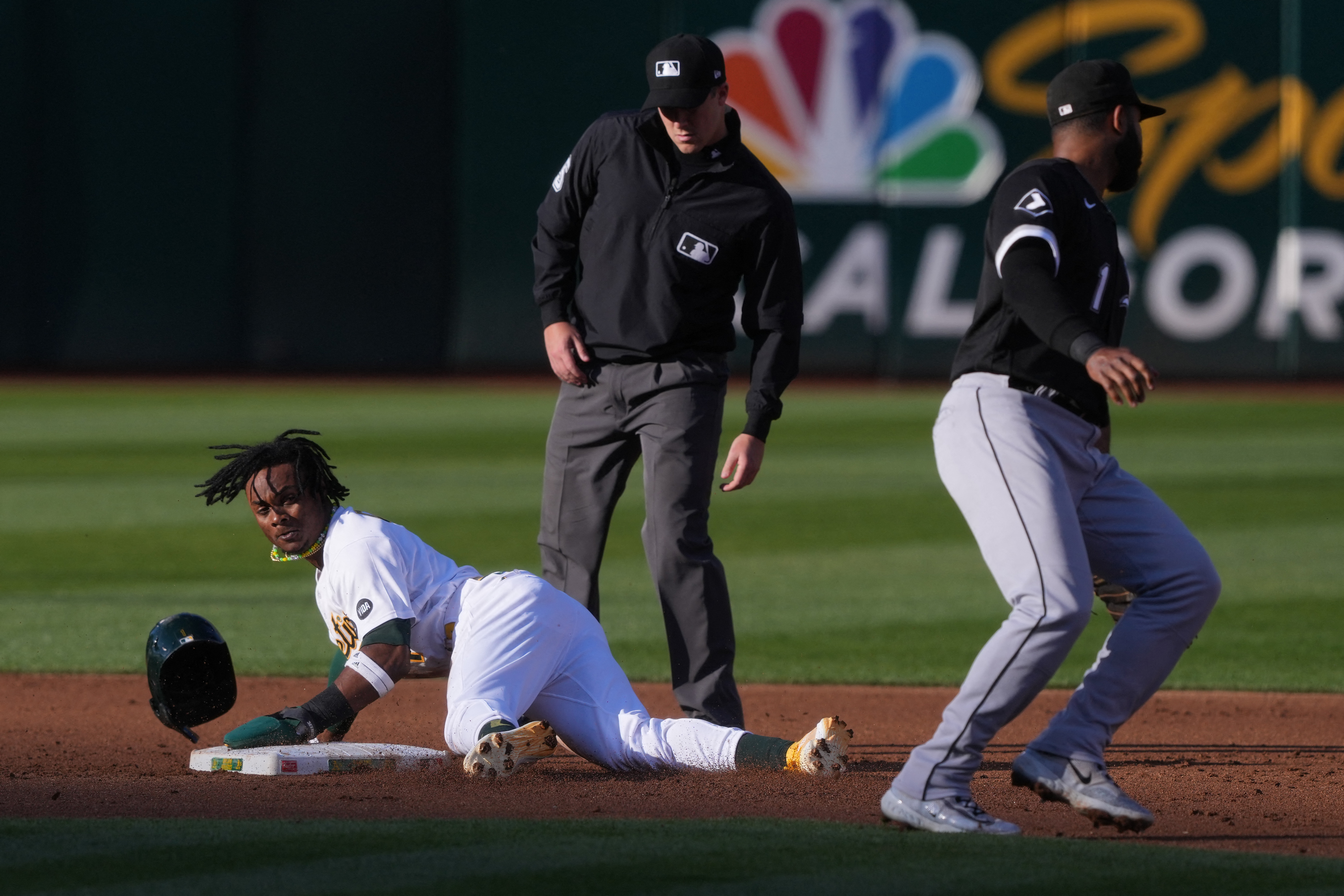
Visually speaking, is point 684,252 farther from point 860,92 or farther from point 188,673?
point 860,92

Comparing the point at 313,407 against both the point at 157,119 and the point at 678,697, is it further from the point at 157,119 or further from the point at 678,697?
the point at 678,697

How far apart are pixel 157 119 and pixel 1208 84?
13.3 m

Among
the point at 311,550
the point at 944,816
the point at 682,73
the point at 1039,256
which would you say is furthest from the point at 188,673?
the point at 1039,256

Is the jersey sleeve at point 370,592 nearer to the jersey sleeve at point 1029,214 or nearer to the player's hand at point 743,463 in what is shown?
the player's hand at point 743,463

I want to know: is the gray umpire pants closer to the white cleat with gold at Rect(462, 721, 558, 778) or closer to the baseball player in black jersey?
the white cleat with gold at Rect(462, 721, 558, 778)

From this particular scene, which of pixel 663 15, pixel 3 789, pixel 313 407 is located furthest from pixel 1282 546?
pixel 663 15

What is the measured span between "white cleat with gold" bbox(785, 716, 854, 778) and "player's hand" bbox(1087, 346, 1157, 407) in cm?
137

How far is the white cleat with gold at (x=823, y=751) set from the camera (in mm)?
4727

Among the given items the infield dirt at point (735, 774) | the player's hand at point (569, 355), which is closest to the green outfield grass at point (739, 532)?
the infield dirt at point (735, 774)

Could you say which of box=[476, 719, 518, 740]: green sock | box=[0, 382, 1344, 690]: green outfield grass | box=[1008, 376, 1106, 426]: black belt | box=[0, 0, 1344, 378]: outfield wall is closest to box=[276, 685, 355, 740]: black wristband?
box=[476, 719, 518, 740]: green sock

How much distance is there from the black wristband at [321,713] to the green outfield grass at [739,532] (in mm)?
2492

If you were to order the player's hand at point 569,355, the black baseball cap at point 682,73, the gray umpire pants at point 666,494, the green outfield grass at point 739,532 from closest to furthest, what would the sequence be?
1. the black baseball cap at point 682,73
2. the gray umpire pants at point 666,494
3. the player's hand at point 569,355
4. the green outfield grass at point 739,532

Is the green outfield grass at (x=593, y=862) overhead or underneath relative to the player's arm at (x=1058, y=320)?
underneath

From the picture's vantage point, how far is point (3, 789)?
4695 mm
